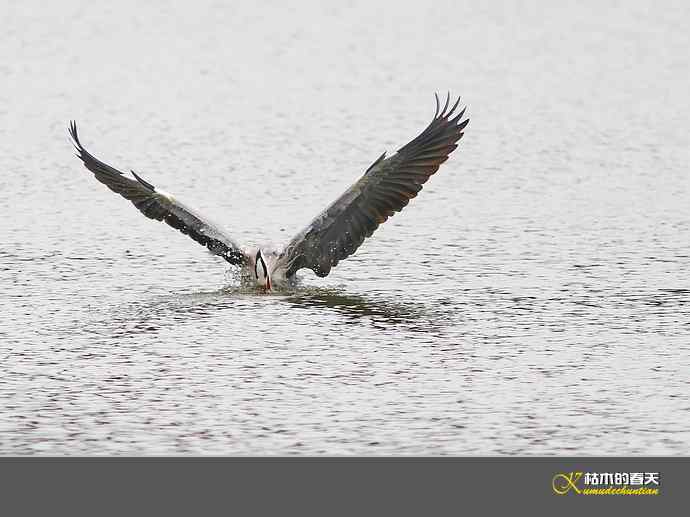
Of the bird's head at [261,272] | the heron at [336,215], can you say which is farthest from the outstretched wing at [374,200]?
the bird's head at [261,272]

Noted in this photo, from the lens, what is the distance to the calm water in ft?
33.7

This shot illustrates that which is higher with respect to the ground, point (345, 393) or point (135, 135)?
point (135, 135)

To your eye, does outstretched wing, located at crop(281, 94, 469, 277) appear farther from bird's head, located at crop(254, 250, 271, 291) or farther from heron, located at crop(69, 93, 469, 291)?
bird's head, located at crop(254, 250, 271, 291)

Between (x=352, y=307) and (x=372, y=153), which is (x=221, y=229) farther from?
(x=372, y=153)

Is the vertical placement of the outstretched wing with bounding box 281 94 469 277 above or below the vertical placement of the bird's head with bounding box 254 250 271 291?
above

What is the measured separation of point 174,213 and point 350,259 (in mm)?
1997

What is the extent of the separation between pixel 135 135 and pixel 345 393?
1265 cm

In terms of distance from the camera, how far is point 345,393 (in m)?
10.8

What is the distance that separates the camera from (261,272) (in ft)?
45.8

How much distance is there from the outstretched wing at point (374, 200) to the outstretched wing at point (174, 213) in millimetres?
508
